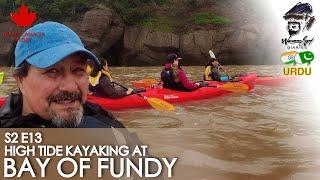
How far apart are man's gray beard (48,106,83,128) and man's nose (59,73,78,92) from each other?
98 millimetres

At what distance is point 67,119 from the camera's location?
1576mm

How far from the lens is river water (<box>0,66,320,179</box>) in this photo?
12.5 ft

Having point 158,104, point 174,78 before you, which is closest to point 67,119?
point 158,104

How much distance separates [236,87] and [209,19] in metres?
15.8

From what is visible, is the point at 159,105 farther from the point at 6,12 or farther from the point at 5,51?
the point at 6,12

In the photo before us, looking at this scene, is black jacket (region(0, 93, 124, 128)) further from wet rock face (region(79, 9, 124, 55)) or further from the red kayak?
wet rock face (region(79, 9, 124, 55))

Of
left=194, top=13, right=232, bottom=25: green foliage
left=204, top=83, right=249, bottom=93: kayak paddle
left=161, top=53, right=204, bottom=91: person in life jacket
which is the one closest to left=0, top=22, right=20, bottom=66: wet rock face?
left=194, top=13, right=232, bottom=25: green foliage

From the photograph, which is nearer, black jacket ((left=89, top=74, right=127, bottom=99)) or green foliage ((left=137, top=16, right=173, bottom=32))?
black jacket ((left=89, top=74, right=127, bottom=99))

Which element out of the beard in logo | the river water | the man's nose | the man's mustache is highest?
the beard in logo

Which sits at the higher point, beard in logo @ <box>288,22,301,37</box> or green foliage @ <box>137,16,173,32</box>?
green foliage @ <box>137,16,173,32</box>

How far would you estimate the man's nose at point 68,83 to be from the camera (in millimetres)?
1525

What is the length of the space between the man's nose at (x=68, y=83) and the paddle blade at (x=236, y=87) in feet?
24.3

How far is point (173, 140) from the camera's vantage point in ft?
16.0

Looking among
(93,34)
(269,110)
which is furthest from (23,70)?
(93,34)
